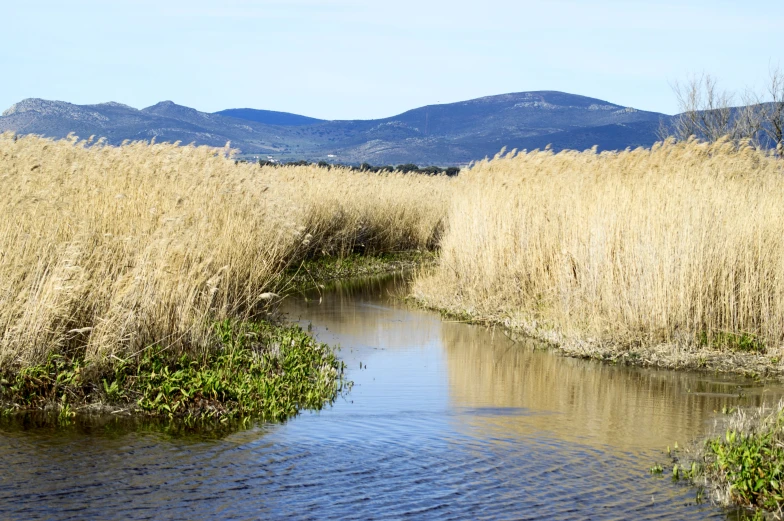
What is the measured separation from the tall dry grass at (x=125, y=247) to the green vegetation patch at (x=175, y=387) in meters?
0.18

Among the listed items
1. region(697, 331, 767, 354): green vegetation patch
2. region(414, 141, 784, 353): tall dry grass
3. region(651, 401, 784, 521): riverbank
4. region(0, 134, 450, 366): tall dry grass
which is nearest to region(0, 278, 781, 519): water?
region(651, 401, 784, 521): riverbank

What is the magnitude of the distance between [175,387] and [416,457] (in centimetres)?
256

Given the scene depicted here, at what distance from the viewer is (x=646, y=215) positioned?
12180mm

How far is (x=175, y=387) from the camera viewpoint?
8750 millimetres

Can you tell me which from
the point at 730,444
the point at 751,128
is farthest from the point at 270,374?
the point at 751,128

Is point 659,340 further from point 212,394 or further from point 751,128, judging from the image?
point 751,128

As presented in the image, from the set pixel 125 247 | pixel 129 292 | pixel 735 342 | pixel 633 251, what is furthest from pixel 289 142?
pixel 129 292

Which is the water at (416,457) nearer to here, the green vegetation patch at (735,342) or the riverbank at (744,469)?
the riverbank at (744,469)

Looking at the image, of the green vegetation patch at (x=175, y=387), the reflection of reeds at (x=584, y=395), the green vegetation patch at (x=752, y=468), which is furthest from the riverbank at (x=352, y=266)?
the green vegetation patch at (x=752, y=468)

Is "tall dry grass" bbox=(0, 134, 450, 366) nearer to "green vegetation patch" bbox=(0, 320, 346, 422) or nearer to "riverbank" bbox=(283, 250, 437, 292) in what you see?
"green vegetation patch" bbox=(0, 320, 346, 422)

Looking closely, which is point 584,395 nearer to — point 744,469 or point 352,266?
point 744,469

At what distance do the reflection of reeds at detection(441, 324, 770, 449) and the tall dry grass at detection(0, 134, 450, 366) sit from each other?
110 inches

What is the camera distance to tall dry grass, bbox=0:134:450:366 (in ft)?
29.0

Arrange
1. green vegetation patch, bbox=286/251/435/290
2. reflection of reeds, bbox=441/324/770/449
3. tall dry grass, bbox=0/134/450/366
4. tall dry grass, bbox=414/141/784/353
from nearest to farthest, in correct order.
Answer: reflection of reeds, bbox=441/324/770/449 → tall dry grass, bbox=0/134/450/366 → tall dry grass, bbox=414/141/784/353 → green vegetation patch, bbox=286/251/435/290
